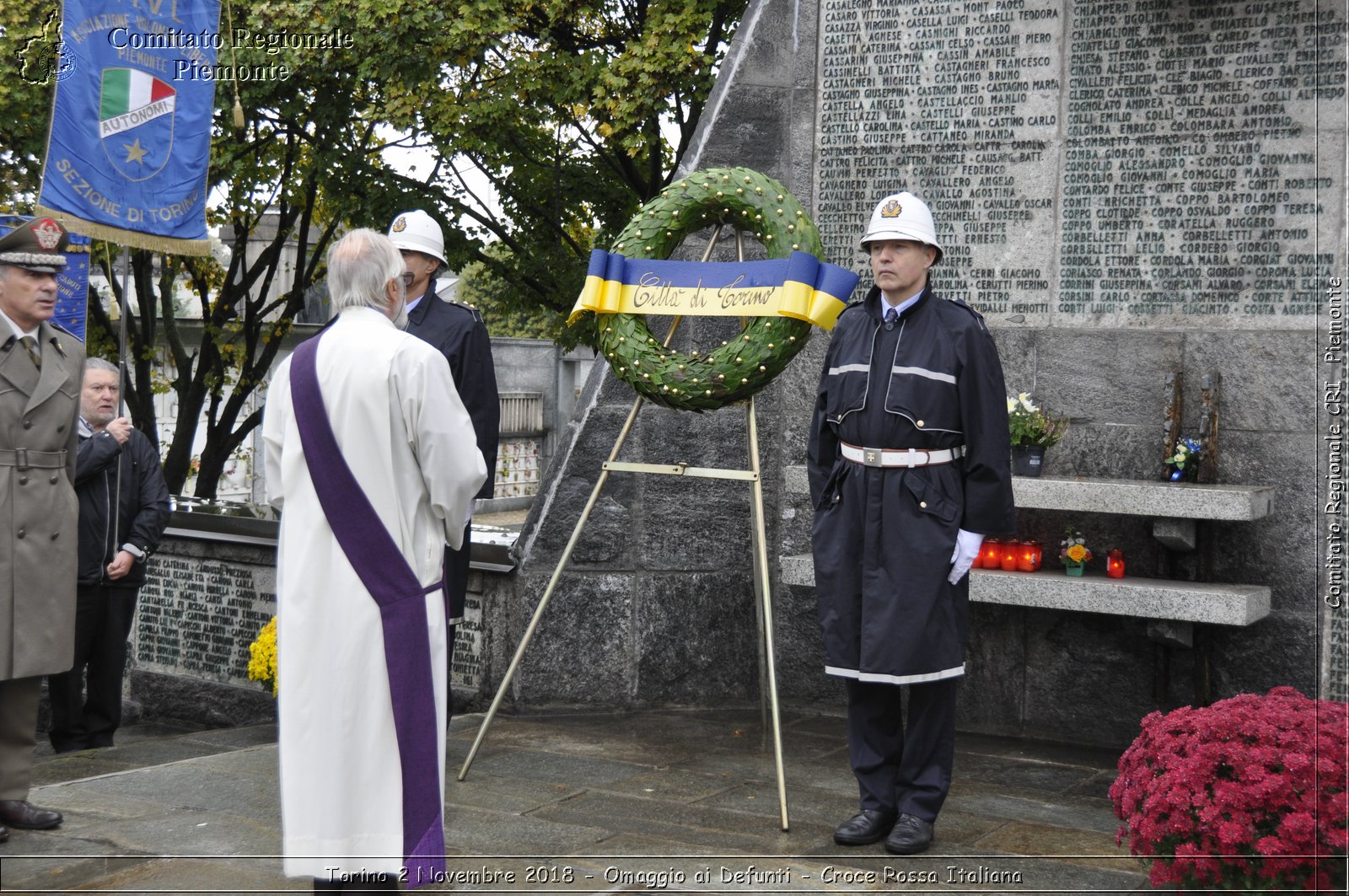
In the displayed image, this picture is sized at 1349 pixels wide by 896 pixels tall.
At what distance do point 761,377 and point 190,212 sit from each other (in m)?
3.94

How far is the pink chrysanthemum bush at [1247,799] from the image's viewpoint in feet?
11.4

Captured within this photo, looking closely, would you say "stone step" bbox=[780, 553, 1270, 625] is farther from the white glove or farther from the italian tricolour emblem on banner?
the italian tricolour emblem on banner

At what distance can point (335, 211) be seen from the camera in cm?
1231

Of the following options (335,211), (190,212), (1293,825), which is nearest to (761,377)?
(1293,825)

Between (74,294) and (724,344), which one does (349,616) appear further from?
(74,294)

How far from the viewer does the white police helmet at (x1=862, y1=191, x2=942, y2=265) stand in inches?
186

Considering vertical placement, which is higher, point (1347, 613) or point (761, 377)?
point (761, 377)

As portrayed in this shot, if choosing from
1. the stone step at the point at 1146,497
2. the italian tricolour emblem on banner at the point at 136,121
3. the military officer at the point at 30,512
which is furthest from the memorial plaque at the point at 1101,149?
the military officer at the point at 30,512

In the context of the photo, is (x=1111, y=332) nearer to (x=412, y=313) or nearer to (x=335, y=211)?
(x=412, y=313)

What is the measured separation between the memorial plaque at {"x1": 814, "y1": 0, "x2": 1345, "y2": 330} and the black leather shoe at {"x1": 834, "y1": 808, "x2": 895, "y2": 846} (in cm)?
273

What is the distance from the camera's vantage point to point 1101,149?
20.7 feet

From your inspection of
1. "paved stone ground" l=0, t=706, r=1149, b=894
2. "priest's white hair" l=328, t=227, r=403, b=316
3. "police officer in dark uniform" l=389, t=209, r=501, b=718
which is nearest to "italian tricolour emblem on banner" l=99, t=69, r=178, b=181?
"police officer in dark uniform" l=389, t=209, r=501, b=718

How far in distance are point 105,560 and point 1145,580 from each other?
219 inches

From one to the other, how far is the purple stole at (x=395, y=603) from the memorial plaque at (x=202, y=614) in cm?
476
